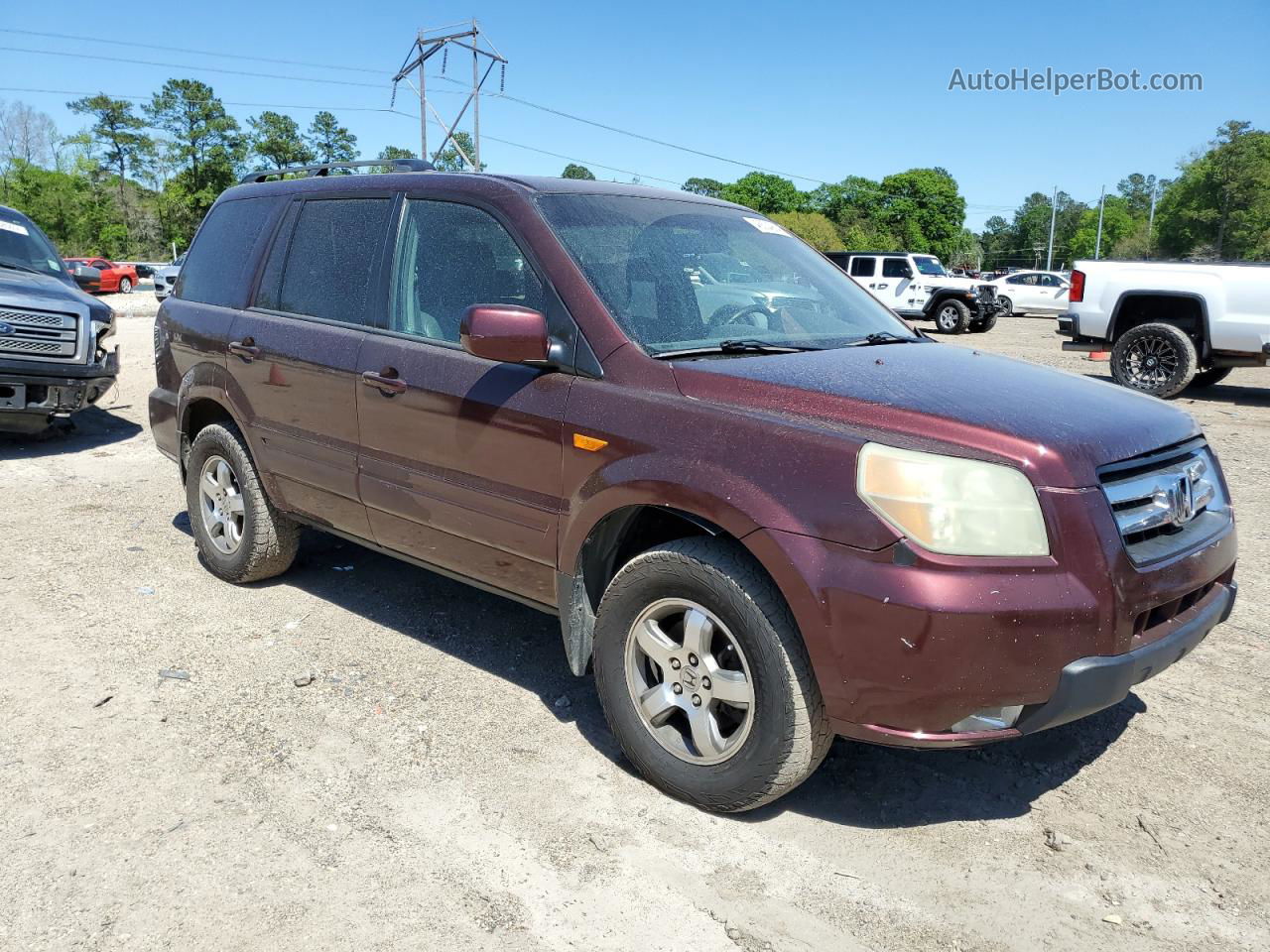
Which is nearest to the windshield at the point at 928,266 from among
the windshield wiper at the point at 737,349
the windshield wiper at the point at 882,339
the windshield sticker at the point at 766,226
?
the windshield sticker at the point at 766,226

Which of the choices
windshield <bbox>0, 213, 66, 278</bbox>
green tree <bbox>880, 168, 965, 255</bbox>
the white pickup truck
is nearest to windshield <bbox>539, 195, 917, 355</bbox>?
windshield <bbox>0, 213, 66, 278</bbox>

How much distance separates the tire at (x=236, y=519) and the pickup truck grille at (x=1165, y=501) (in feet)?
12.2

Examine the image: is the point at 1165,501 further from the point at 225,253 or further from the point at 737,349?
the point at 225,253

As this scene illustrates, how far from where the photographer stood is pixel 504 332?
3143 mm

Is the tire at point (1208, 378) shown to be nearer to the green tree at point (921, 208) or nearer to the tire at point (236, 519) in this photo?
the tire at point (236, 519)

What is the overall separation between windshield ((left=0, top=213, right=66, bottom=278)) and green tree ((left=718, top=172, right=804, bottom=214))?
11972 cm

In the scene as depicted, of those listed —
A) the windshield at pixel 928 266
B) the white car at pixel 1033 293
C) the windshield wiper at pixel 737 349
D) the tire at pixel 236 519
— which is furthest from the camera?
the white car at pixel 1033 293

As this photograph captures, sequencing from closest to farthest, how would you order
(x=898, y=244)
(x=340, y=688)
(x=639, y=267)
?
1. (x=639, y=267)
2. (x=340, y=688)
3. (x=898, y=244)

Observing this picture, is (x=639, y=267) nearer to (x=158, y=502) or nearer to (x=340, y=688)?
(x=340, y=688)

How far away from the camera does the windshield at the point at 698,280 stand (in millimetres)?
3398

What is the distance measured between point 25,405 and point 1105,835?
811 cm

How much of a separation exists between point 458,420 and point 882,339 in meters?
1.64

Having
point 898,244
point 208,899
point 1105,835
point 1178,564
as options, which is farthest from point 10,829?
point 898,244

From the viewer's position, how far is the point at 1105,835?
298 cm
